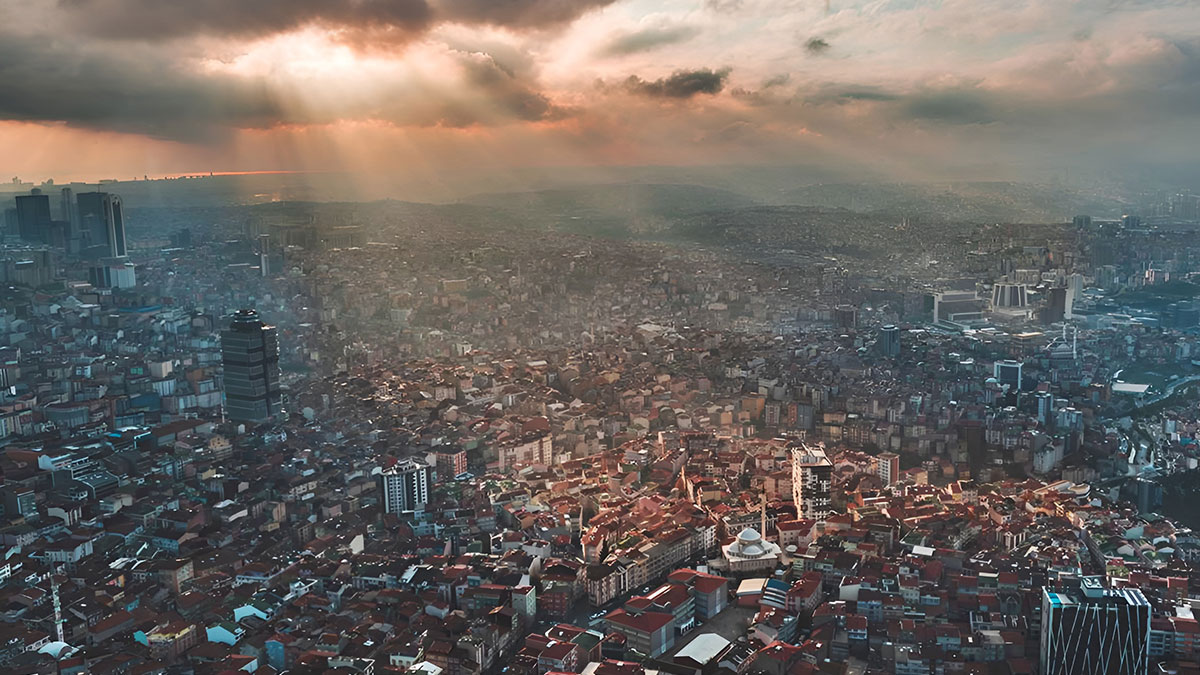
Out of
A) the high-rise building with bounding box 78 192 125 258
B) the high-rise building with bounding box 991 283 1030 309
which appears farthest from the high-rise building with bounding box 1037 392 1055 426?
the high-rise building with bounding box 78 192 125 258

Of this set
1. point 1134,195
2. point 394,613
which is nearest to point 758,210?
point 1134,195

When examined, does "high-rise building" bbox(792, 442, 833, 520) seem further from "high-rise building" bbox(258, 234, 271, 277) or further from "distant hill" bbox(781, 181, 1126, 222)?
"distant hill" bbox(781, 181, 1126, 222)

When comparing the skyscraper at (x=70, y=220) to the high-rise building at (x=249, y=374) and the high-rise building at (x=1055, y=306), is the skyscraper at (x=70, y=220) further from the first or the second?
the high-rise building at (x=1055, y=306)

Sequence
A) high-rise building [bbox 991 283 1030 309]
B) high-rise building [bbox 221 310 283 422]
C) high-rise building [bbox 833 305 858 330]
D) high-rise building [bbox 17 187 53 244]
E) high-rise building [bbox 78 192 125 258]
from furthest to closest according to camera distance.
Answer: high-rise building [bbox 78 192 125 258] → high-rise building [bbox 17 187 53 244] → high-rise building [bbox 991 283 1030 309] → high-rise building [bbox 833 305 858 330] → high-rise building [bbox 221 310 283 422]

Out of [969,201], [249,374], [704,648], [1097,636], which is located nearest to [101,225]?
[249,374]

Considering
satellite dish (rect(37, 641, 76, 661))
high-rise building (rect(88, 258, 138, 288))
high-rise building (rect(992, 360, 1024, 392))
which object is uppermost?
high-rise building (rect(88, 258, 138, 288))

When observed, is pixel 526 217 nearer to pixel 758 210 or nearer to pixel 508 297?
pixel 758 210

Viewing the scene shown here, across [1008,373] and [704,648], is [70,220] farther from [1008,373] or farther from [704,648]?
[704,648]
